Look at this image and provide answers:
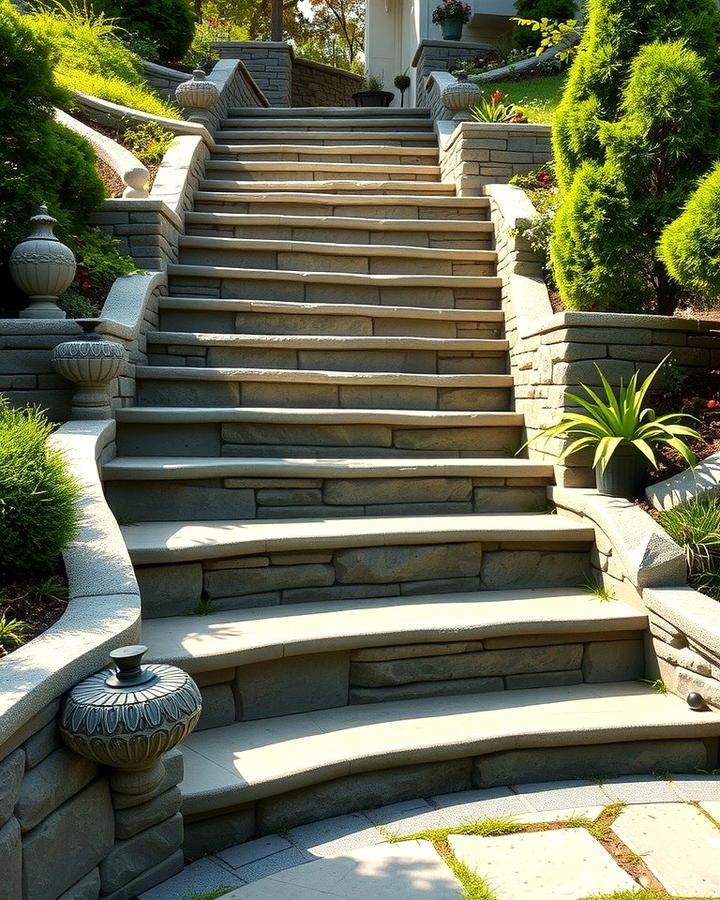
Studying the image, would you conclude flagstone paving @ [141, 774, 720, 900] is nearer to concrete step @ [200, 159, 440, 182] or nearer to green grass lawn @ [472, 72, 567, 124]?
concrete step @ [200, 159, 440, 182]

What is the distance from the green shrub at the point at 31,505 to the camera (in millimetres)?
2410

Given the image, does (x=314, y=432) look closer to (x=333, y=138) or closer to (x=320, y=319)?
(x=320, y=319)

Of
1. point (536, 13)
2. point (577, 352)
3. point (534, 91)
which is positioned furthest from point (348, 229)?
point (536, 13)

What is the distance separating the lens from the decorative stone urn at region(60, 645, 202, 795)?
76.1 inches

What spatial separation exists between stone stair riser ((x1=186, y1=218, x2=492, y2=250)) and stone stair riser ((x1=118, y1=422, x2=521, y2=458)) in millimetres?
1990

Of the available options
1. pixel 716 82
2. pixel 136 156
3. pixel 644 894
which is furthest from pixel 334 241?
pixel 644 894

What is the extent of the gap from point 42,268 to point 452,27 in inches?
389

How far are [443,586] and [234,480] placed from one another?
1.12 meters

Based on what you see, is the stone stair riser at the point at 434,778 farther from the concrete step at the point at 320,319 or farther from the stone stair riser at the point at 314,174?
the stone stair riser at the point at 314,174

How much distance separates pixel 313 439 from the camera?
4344mm

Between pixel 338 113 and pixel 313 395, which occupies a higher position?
pixel 338 113

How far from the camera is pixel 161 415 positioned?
13.4 ft

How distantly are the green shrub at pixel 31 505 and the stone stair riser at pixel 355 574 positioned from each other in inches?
25.5

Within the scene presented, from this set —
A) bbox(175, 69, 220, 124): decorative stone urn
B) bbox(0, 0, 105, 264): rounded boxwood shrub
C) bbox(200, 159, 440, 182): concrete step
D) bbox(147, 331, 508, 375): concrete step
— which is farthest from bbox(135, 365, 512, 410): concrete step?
bbox(175, 69, 220, 124): decorative stone urn
